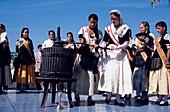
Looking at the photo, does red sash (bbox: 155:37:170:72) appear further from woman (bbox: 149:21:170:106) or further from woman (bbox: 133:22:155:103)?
woman (bbox: 133:22:155:103)

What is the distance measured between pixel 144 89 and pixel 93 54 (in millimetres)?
1708

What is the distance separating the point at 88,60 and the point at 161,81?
1690 mm

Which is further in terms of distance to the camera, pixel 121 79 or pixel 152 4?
pixel 152 4

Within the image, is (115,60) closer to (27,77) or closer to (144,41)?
(144,41)

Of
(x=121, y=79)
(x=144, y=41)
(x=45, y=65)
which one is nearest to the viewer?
(x=45, y=65)

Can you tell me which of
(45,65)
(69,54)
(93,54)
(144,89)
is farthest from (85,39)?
(144,89)

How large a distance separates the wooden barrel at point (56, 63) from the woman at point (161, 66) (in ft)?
Answer: 6.95

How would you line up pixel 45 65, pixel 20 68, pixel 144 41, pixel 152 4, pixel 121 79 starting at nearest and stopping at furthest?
pixel 45 65 → pixel 121 79 → pixel 144 41 → pixel 152 4 → pixel 20 68

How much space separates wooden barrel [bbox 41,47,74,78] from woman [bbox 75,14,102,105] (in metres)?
0.74

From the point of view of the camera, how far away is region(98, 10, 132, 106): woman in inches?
222

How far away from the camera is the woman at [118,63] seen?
5.64 metres

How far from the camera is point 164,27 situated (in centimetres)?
597

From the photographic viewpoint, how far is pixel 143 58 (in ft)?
21.5

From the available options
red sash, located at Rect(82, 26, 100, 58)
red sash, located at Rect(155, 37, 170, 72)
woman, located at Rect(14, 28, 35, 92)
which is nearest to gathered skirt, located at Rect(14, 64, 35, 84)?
woman, located at Rect(14, 28, 35, 92)
